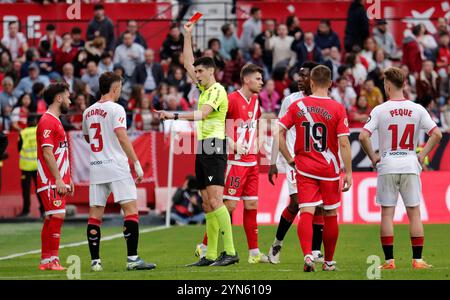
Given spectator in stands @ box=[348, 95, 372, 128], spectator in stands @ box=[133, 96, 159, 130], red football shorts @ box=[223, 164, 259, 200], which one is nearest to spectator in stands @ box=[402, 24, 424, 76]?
spectator in stands @ box=[348, 95, 372, 128]

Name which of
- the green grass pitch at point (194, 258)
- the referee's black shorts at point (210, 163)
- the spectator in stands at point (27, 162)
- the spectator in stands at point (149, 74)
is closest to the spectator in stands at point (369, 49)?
the spectator in stands at point (149, 74)

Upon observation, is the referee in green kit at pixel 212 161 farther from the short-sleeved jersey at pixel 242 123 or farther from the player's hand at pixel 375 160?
the player's hand at pixel 375 160

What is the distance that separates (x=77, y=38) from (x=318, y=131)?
17392 millimetres

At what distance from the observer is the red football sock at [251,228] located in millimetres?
16219

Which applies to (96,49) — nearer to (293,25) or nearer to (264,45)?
(264,45)

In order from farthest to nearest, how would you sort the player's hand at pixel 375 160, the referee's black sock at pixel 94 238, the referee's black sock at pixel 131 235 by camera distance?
the referee's black sock at pixel 94 238, the referee's black sock at pixel 131 235, the player's hand at pixel 375 160

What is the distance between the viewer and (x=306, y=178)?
46.3 ft

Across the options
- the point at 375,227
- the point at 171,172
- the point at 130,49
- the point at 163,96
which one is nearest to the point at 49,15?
the point at 130,49

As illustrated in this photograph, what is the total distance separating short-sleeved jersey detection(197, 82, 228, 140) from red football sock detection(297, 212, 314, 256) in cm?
196

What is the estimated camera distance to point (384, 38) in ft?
104

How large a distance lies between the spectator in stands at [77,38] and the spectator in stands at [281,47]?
15.4 feet

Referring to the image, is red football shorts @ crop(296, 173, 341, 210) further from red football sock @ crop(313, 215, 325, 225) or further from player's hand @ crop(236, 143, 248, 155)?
player's hand @ crop(236, 143, 248, 155)

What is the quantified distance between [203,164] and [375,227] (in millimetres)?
8123

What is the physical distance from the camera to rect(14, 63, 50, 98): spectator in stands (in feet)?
96.3
